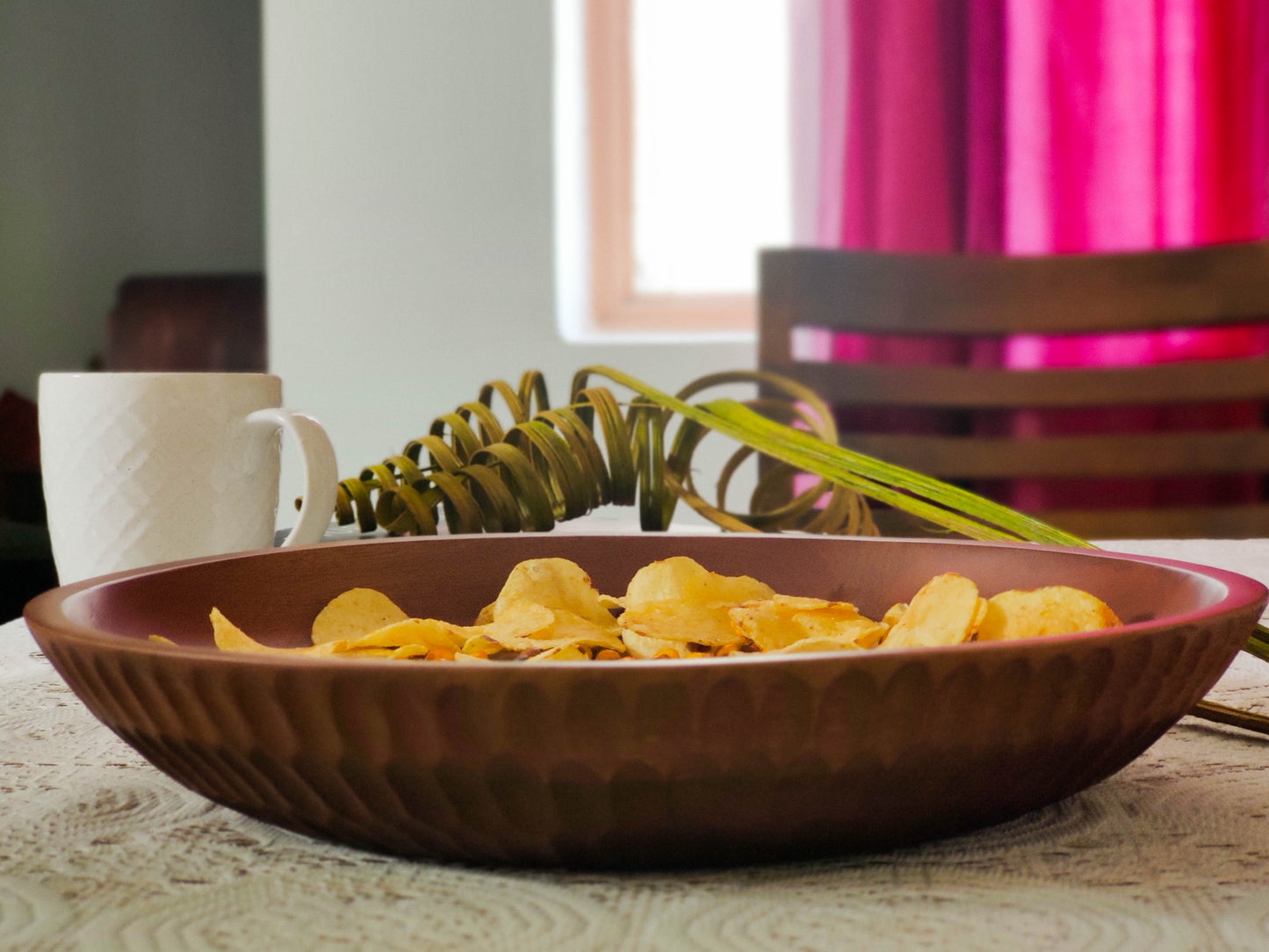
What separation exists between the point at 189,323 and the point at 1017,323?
1891 millimetres

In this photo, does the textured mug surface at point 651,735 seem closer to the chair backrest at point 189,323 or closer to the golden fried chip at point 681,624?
the golden fried chip at point 681,624

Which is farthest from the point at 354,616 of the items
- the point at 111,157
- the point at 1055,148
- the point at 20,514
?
the point at 111,157

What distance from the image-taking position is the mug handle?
23.9 inches

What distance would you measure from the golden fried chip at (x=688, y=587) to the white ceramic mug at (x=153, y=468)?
0.26m

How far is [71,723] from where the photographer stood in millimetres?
419

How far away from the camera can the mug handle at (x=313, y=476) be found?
606 mm

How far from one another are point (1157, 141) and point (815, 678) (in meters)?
2.26

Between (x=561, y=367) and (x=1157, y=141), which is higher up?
(x=1157, y=141)

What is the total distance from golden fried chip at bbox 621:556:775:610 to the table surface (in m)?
0.12

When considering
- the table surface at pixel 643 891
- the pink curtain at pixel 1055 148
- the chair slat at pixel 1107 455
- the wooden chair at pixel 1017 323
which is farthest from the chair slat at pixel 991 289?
the table surface at pixel 643 891

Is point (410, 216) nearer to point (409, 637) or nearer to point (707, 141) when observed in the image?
point (707, 141)

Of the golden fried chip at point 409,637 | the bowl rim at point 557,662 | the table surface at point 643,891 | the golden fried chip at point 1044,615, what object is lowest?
the table surface at point 643,891

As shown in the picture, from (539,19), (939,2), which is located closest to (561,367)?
(539,19)

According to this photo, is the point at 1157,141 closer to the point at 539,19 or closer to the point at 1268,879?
the point at 539,19
